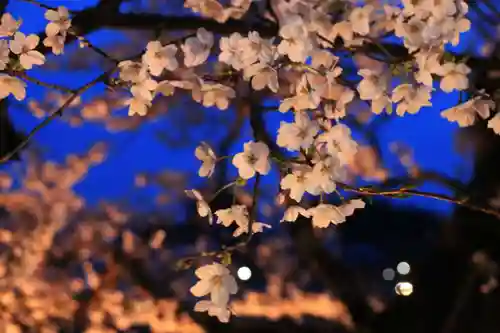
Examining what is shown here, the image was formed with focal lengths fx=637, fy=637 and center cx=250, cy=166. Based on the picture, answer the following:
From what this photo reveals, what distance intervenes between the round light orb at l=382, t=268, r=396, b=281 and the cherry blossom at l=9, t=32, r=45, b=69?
434 cm

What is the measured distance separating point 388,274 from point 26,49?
463cm

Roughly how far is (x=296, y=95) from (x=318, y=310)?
2843mm

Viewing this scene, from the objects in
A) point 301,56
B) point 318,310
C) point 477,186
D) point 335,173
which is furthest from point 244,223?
point 318,310

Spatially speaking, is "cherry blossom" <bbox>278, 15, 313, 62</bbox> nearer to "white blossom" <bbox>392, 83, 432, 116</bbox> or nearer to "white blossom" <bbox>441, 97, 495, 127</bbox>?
"white blossom" <bbox>392, 83, 432, 116</bbox>

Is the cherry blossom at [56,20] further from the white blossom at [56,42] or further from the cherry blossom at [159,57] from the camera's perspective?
the cherry blossom at [159,57]

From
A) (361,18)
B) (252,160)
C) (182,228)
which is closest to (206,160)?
(252,160)

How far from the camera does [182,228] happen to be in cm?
543

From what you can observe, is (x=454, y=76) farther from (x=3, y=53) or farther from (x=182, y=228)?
(x=182, y=228)

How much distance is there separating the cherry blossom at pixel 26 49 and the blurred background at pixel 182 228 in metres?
0.38

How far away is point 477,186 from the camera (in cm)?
263

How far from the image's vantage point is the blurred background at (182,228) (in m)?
2.24

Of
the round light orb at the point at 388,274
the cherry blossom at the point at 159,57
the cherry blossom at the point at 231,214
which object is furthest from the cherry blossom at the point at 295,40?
the round light orb at the point at 388,274

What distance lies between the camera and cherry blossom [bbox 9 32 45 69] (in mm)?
1095

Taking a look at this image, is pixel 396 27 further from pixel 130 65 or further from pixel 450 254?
pixel 450 254
